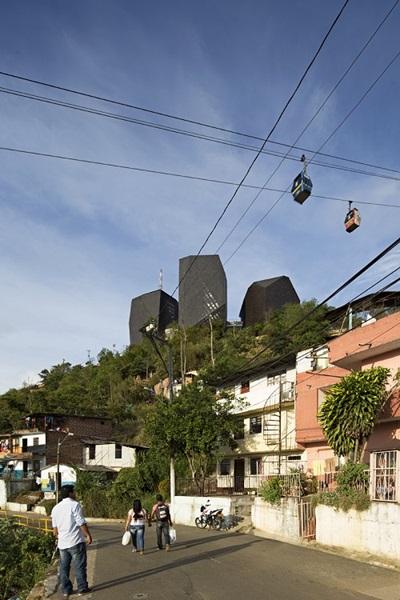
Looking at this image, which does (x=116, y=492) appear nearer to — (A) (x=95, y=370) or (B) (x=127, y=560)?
(B) (x=127, y=560)

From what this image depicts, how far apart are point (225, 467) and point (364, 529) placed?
2463 cm

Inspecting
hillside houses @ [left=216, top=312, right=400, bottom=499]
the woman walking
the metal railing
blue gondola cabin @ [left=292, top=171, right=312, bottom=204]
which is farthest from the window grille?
the metal railing

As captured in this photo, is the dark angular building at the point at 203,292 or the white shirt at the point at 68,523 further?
the dark angular building at the point at 203,292

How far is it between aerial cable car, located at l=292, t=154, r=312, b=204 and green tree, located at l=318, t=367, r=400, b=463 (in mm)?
6781

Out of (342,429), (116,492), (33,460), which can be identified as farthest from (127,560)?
(33,460)

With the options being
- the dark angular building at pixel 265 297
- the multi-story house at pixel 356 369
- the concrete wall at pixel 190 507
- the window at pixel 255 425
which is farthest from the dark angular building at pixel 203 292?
the concrete wall at pixel 190 507

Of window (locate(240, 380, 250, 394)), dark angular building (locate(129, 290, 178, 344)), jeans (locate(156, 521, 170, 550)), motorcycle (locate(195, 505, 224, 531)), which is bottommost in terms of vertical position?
motorcycle (locate(195, 505, 224, 531))

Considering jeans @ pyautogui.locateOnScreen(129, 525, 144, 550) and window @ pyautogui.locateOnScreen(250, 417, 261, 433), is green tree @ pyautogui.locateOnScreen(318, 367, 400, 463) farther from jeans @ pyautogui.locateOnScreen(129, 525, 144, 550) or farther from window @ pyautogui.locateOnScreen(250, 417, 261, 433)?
window @ pyautogui.locateOnScreen(250, 417, 261, 433)

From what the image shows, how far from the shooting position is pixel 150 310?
128125mm

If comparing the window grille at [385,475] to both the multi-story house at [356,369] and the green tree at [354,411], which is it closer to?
the multi-story house at [356,369]

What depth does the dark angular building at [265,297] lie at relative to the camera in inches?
4072

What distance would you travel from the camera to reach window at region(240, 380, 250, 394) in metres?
35.7

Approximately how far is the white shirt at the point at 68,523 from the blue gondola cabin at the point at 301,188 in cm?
695

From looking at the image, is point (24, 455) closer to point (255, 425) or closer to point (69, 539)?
point (255, 425)
